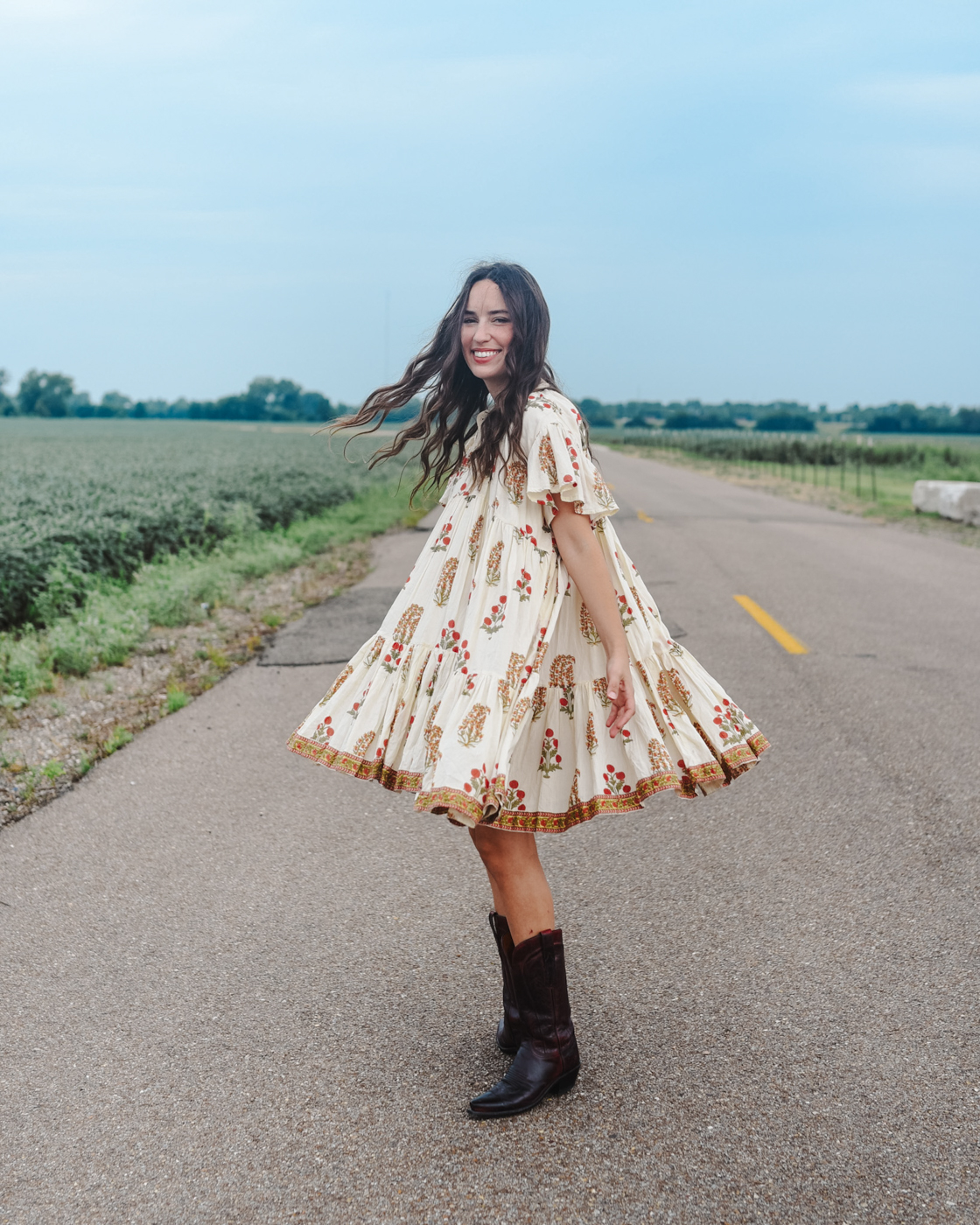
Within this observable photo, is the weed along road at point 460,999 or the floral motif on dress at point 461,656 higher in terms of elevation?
the floral motif on dress at point 461,656

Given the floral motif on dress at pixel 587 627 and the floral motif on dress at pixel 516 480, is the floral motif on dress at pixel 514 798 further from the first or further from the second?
the floral motif on dress at pixel 516 480

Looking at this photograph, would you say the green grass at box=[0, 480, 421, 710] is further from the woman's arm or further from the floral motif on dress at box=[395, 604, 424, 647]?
the woman's arm

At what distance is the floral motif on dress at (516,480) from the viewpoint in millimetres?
2549

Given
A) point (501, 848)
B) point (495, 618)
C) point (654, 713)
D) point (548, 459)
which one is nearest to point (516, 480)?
point (548, 459)

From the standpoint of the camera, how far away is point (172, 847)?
410 cm

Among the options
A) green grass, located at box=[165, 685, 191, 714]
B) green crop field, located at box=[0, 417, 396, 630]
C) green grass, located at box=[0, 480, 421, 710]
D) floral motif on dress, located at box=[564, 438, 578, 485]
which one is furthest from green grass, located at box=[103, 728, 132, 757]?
floral motif on dress, located at box=[564, 438, 578, 485]

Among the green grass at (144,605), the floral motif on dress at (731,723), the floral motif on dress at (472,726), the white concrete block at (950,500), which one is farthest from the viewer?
the white concrete block at (950,500)

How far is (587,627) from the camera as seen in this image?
264cm

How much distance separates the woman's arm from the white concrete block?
52.9 feet

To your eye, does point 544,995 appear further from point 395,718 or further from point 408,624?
point 408,624

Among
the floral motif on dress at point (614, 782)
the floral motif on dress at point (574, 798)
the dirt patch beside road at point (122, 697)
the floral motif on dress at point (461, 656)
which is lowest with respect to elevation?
the dirt patch beside road at point (122, 697)

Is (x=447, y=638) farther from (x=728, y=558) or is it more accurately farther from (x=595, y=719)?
(x=728, y=558)

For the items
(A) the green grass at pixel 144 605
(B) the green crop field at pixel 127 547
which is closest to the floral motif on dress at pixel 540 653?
(A) the green grass at pixel 144 605

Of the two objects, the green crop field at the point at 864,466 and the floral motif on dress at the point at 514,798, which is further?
the green crop field at the point at 864,466
